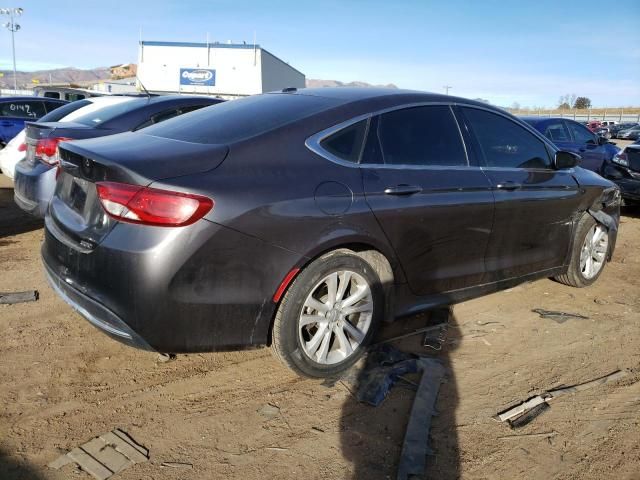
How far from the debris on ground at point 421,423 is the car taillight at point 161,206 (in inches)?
58.6

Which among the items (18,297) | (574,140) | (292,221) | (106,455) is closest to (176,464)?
(106,455)

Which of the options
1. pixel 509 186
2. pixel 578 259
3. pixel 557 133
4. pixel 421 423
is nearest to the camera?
pixel 421 423

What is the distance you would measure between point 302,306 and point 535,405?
1431mm

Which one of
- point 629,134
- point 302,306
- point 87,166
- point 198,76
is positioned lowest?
point 302,306

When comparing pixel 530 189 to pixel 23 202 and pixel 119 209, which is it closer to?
pixel 119 209

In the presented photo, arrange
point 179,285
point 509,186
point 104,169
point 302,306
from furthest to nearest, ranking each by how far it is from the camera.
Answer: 1. point 509,186
2. point 302,306
3. point 104,169
4. point 179,285

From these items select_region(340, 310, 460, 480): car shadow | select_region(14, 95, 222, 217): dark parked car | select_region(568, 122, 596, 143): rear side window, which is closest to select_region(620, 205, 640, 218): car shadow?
select_region(568, 122, 596, 143): rear side window

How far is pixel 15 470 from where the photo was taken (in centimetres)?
238

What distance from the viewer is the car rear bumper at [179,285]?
2564 millimetres

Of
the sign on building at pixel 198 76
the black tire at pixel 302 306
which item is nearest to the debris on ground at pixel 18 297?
the black tire at pixel 302 306

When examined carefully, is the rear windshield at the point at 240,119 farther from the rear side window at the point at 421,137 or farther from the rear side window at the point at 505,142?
the rear side window at the point at 505,142

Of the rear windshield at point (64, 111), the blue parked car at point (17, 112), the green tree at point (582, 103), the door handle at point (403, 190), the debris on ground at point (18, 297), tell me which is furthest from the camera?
the green tree at point (582, 103)

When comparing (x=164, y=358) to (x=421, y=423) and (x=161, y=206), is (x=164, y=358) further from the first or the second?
(x=421, y=423)

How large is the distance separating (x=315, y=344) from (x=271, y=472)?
0.82 m
